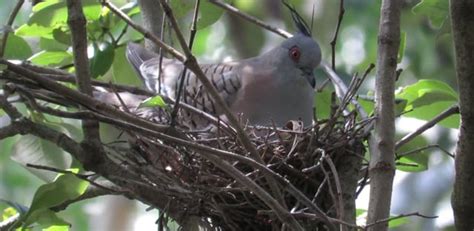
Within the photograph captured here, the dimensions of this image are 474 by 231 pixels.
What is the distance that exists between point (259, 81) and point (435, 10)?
2.76 feet

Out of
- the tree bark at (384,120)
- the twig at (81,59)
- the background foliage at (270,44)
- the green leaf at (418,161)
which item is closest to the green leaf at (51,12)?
the background foliage at (270,44)

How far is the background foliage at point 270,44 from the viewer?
2779mm

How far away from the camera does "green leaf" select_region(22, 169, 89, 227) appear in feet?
7.85

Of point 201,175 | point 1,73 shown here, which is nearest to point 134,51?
point 201,175

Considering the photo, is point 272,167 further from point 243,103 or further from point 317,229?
point 243,103

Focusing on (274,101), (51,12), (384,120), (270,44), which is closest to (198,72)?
(384,120)

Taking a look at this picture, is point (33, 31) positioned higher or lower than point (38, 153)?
higher

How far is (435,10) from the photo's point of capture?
2.69 meters

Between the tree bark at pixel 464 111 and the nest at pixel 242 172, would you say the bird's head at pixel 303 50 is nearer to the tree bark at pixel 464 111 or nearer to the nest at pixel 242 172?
the nest at pixel 242 172

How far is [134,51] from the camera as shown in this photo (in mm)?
3164

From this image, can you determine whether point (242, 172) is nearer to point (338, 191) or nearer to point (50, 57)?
point (338, 191)

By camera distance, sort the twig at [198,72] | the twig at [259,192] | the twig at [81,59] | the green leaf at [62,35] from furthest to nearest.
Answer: the green leaf at [62,35], the twig at [81,59], the twig at [259,192], the twig at [198,72]

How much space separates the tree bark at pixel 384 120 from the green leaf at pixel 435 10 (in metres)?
0.26

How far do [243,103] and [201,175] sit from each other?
27.0 inches
